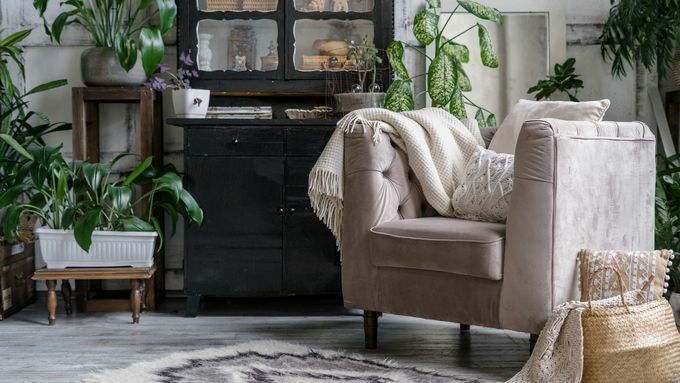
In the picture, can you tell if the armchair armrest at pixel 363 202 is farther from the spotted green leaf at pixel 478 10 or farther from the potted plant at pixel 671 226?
the potted plant at pixel 671 226

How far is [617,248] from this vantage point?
2.70 meters

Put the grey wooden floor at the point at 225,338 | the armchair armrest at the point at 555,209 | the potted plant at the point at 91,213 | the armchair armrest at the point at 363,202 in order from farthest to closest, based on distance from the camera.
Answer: the potted plant at the point at 91,213
the armchair armrest at the point at 363,202
the grey wooden floor at the point at 225,338
the armchair armrest at the point at 555,209

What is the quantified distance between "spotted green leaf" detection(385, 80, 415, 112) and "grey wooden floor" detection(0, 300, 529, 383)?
36.3 inches

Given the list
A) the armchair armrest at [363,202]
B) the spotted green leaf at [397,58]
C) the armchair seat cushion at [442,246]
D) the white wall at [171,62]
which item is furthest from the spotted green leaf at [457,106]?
the armchair seat cushion at [442,246]

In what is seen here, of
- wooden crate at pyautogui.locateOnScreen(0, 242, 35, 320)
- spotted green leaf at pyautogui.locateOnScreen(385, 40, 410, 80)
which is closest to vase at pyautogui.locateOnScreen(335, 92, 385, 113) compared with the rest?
spotted green leaf at pyautogui.locateOnScreen(385, 40, 410, 80)

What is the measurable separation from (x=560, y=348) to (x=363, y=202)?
0.85 meters

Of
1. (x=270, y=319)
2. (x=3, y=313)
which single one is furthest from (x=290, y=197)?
(x=3, y=313)

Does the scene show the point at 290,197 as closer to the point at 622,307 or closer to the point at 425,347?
the point at 425,347

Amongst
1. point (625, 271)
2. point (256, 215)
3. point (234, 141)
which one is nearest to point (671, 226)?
point (625, 271)

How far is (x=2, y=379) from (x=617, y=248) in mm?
1994

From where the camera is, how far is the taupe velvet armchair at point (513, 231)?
2.51m

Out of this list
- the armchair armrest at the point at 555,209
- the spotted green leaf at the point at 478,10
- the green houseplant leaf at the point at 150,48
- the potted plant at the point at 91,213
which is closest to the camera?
the armchair armrest at the point at 555,209

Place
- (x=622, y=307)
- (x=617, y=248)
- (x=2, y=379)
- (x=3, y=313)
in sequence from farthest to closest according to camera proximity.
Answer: (x=3, y=313), (x=617, y=248), (x=2, y=379), (x=622, y=307)

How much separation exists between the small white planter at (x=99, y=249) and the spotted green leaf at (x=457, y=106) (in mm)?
1419
